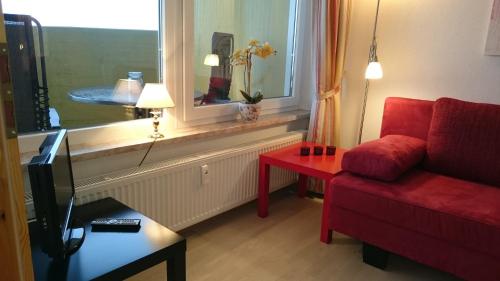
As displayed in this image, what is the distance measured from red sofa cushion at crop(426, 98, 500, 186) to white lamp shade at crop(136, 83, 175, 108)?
66.4 inches

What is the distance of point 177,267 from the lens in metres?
1.39

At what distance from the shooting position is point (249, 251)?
7.17 feet

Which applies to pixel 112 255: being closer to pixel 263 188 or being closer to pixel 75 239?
pixel 75 239

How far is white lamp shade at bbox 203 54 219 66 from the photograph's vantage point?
2.47 metres

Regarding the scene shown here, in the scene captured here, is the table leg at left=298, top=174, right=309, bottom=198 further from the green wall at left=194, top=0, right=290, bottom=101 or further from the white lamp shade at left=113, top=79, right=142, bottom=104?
the white lamp shade at left=113, top=79, right=142, bottom=104

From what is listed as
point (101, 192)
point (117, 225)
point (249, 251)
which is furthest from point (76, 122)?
point (249, 251)

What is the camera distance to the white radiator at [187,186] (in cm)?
182

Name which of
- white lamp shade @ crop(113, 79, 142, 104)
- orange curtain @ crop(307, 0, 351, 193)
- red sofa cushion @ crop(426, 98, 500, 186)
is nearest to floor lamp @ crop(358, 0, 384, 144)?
orange curtain @ crop(307, 0, 351, 193)

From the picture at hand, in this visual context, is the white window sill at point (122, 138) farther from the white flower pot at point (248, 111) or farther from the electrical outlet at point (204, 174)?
the electrical outlet at point (204, 174)

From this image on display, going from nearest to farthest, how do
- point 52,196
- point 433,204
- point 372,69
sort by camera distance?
point 52,196
point 433,204
point 372,69

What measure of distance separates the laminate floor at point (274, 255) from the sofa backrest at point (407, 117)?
2.75ft

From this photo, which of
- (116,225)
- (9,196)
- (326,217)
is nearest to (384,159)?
(326,217)

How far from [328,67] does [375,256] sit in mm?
1425

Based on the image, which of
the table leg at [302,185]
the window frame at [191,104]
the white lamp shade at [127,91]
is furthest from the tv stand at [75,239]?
the table leg at [302,185]
